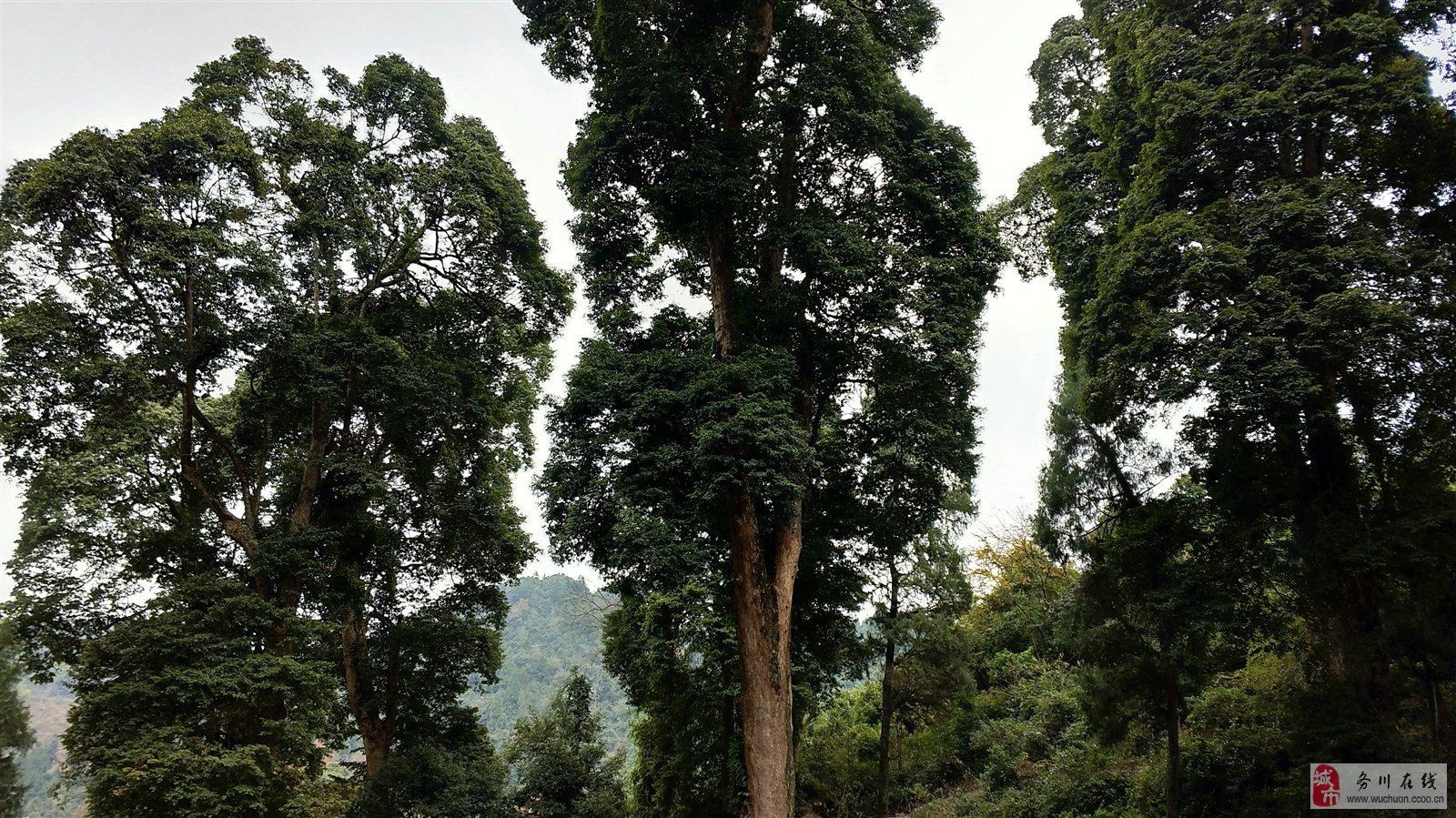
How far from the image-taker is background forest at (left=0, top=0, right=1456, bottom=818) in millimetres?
7582

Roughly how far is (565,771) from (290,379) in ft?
28.7

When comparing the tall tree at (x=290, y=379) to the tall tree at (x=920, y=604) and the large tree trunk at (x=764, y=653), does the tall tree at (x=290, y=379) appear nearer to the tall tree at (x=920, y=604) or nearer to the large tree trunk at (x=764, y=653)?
the large tree trunk at (x=764, y=653)

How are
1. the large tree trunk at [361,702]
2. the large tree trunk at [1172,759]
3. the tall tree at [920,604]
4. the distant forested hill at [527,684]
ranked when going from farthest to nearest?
1. the distant forested hill at [527,684]
2. the tall tree at [920,604]
3. the large tree trunk at [361,702]
4. the large tree trunk at [1172,759]

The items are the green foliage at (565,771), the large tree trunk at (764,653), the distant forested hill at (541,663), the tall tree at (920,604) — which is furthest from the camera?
the distant forested hill at (541,663)

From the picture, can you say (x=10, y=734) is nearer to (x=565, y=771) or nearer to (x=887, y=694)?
(x=565, y=771)

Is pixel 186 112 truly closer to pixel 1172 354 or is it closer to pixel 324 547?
pixel 324 547

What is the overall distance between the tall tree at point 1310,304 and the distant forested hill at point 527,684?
36.8 m

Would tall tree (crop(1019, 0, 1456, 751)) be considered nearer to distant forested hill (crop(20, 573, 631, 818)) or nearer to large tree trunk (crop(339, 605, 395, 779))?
large tree trunk (crop(339, 605, 395, 779))

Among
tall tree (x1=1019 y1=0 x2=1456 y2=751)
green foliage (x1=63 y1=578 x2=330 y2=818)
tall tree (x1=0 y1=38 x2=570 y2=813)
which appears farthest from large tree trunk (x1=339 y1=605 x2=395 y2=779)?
tall tree (x1=1019 y1=0 x2=1456 y2=751)

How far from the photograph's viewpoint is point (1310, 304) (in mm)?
7320

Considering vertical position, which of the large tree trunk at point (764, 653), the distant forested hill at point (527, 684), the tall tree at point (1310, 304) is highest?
the tall tree at point (1310, 304)

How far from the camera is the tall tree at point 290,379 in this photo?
907 centimetres

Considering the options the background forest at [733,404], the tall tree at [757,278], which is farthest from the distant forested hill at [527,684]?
the tall tree at [757,278]

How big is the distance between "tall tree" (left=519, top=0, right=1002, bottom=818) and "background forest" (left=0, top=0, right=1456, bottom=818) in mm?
66
